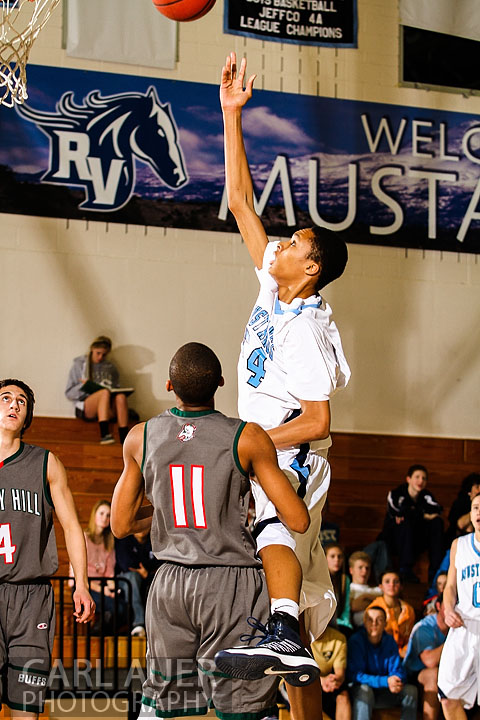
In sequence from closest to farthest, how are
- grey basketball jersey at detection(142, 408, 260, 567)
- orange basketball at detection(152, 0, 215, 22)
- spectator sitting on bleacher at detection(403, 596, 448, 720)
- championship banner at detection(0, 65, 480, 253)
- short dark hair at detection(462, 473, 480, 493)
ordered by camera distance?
grey basketball jersey at detection(142, 408, 260, 567)
orange basketball at detection(152, 0, 215, 22)
spectator sitting on bleacher at detection(403, 596, 448, 720)
short dark hair at detection(462, 473, 480, 493)
championship banner at detection(0, 65, 480, 253)

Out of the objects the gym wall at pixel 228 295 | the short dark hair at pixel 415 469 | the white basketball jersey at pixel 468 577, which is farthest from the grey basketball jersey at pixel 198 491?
the gym wall at pixel 228 295

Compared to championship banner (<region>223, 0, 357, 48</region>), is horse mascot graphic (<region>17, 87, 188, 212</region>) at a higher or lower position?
lower

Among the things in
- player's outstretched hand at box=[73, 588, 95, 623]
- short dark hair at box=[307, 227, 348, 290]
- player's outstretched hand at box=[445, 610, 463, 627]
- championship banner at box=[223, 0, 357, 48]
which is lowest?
player's outstretched hand at box=[445, 610, 463, 627]

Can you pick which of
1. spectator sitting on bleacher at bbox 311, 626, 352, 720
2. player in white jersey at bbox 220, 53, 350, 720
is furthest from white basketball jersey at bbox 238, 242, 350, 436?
spectator sitting on bleacher at bbox 311, 626, 352, 720

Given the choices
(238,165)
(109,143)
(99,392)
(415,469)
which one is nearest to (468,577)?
(415,469)

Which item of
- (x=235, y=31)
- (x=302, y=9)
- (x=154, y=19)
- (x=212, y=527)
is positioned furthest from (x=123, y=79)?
(x=212, y=527)

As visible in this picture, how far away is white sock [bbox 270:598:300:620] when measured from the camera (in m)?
3.83

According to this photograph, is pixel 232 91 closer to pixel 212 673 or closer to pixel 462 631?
pixel 212 673

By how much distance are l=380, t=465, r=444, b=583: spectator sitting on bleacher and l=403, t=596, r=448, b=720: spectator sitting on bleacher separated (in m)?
1.62

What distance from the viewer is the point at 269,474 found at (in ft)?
12.5

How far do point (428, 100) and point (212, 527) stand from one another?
30.6 ft

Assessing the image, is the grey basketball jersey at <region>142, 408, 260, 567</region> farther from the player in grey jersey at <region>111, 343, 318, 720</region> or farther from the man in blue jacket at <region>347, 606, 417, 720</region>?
the man in blue jacket at <region>347, 606, 417, 720</region>

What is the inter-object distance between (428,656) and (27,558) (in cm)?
457

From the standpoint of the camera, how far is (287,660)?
359cm
